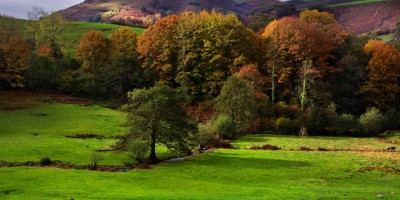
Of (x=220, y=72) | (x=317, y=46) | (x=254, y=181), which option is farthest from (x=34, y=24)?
(x=254, y=181)

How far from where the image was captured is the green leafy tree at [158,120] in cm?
5125

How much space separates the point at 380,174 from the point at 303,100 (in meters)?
45.0

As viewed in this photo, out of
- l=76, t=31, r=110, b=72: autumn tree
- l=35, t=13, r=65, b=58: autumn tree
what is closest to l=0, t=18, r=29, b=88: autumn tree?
l=76, t=31, r=110, b=72: autumn tree

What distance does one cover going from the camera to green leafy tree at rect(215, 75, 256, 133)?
77.7m

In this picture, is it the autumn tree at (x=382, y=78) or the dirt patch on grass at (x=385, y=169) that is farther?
the autumn tree at (x=382, y=78)

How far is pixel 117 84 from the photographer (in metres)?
102

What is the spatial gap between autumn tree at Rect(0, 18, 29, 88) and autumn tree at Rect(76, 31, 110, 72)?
17.0 metres

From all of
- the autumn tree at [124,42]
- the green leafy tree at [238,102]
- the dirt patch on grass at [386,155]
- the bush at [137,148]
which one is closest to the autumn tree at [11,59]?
the autumn tree at [124,42]

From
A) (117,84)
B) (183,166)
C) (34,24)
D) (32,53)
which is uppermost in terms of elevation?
(34,24)

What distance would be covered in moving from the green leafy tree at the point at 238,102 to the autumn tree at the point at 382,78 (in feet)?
111

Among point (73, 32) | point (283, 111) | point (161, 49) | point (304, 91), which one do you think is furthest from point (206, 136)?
point (73, 32)

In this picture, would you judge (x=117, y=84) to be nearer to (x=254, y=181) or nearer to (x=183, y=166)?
(x=183, y=166)

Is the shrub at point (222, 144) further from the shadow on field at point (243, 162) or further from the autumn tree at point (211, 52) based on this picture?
the autumn tree at point (211, 52)

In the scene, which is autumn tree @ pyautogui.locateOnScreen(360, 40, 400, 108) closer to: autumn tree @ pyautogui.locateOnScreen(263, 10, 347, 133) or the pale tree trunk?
autumn tree @ pyautogui.locateOnScreen(263, 10, 347, 133)
